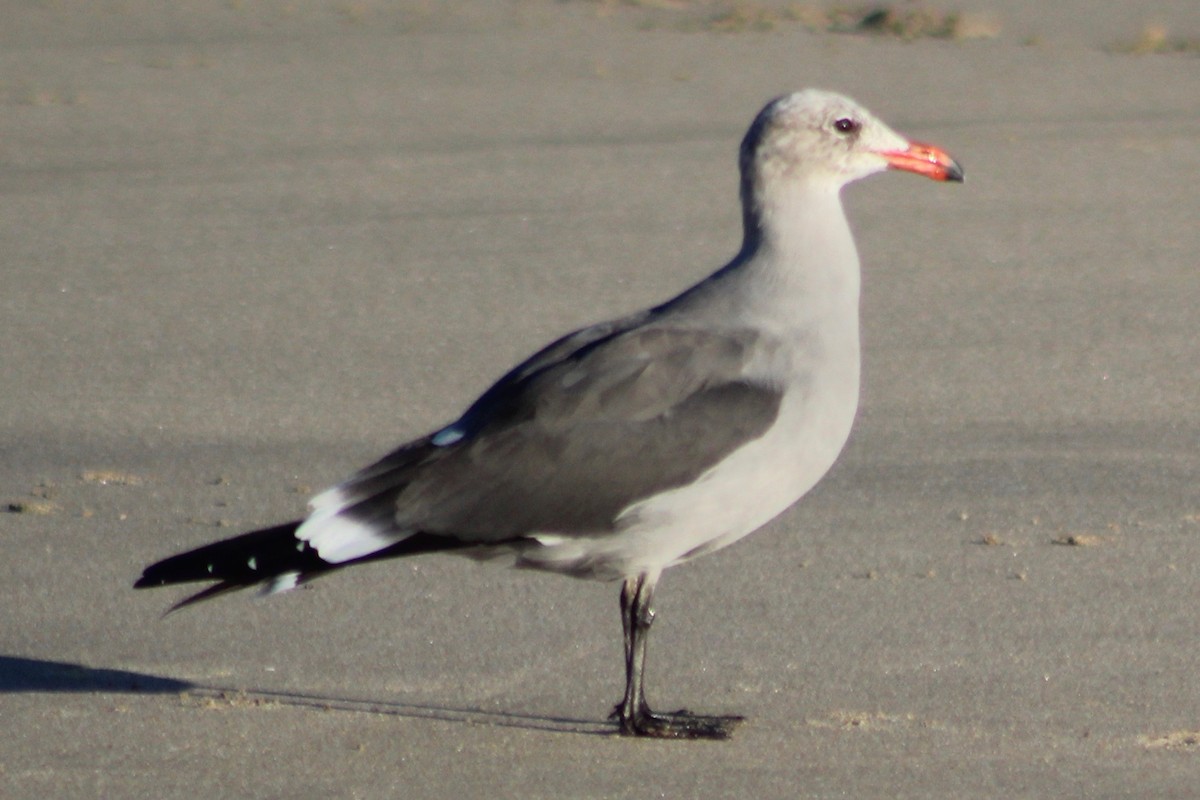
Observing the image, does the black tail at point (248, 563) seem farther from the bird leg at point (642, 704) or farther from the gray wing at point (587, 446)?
the bird leg at point (642, 704)

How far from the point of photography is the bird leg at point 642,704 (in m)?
4.34

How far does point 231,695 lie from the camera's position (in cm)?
454

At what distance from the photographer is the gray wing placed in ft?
14.0

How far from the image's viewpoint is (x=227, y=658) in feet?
15.7

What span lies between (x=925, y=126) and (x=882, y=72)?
8.21ft

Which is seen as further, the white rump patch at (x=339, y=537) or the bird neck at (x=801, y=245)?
the bird neck at (x=801, y=245)

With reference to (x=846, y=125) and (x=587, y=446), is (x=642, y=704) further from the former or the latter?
(x=846, y=125)

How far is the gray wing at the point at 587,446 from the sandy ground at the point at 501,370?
0.47 m

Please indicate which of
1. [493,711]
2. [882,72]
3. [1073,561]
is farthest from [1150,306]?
[882,72]

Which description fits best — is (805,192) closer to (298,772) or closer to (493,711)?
(493,711)

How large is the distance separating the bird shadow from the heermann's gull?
0.66 feet

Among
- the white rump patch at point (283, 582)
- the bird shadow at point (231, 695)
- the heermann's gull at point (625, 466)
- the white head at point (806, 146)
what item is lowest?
the bird shadow at point (231, 695)

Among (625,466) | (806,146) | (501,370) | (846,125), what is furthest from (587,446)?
(501,370)

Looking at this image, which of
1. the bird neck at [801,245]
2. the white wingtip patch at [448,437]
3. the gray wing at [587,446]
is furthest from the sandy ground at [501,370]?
the bird neck at [801,245]
